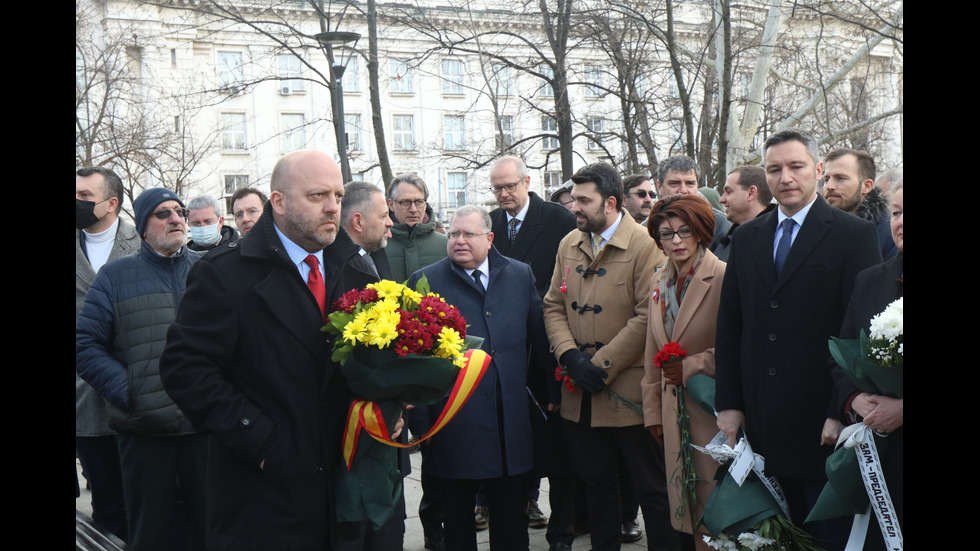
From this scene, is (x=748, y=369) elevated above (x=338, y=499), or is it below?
above

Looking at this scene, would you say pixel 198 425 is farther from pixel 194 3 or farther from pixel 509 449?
pixel 194 3

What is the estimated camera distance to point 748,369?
4.48 meters

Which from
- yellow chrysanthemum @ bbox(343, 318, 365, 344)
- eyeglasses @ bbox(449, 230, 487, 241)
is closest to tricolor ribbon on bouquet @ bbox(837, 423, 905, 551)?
yellow chrysanthemum @ bbox(343, 318, 365, 344)

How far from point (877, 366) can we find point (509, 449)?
8.28ft

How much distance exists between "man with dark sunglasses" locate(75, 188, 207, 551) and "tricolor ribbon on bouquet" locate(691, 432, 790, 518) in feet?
9.18

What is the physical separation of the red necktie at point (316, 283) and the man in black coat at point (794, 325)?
6.83ft

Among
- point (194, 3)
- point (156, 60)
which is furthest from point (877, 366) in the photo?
point (156, 60)

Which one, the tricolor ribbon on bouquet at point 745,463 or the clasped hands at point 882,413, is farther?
the tricolor ribbon on bouquet at point 745,463

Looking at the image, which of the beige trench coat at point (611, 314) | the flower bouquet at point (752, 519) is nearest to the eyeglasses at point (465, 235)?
the beige trench coat at point (611, 314)

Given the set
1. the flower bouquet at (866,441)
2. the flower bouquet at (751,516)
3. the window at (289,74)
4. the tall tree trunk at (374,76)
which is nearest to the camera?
the flower bouquet at (866,441)

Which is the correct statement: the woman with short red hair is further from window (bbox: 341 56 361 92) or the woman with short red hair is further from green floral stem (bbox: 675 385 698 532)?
window (bbox: 341 56 361 92)

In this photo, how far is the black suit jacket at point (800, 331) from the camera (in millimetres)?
4258

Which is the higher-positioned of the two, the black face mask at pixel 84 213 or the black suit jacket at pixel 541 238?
the black face mask at pixel 84 213

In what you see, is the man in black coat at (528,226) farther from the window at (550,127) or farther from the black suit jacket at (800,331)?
the window at (550,127)
